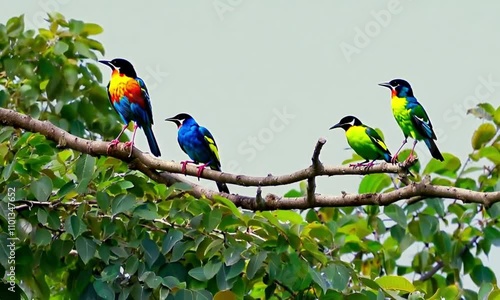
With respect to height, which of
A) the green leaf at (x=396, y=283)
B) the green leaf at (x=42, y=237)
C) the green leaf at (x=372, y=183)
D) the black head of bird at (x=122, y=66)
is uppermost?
the black head of bird at (x=122, y=66)

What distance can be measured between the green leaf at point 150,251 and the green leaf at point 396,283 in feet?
3.95

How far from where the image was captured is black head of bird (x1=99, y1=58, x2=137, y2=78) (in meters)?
6.75

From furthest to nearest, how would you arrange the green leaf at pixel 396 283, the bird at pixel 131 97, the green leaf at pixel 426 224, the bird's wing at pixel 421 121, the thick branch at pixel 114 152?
1. the green leaf at pixel 426 224
2. the bird at pixel 131 97
3. the bird's wing at pixel 421 121
4. the thick branch at pixel 114 152
5. the green leaf at pixel 396 283

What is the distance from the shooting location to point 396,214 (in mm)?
6770

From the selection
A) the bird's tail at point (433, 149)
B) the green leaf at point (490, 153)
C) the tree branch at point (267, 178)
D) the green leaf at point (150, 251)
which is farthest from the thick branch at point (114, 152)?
the green leaf at point (490, 153)

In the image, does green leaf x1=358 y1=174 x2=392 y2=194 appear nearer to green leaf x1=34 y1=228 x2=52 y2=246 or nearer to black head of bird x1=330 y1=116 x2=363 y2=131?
black head of bird x1=330 y1=116 x2=363 y2=131

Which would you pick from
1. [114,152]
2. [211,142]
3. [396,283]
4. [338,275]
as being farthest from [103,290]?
[211,142]

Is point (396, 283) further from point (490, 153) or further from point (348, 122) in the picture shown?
point (490, 153)

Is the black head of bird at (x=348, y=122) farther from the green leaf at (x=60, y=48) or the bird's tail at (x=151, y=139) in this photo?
the green leaf at (x=60, y=48)

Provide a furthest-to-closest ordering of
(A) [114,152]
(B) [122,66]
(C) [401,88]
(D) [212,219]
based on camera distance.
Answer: (B) [122,66] < (C) [401,88] < (A) [114,152] < (D) [212,219]

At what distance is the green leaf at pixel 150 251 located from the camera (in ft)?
16.8

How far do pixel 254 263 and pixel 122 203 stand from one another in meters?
0.74

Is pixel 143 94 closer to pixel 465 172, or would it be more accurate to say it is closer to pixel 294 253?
pixel 294 253

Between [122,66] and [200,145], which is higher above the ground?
[122,66]
